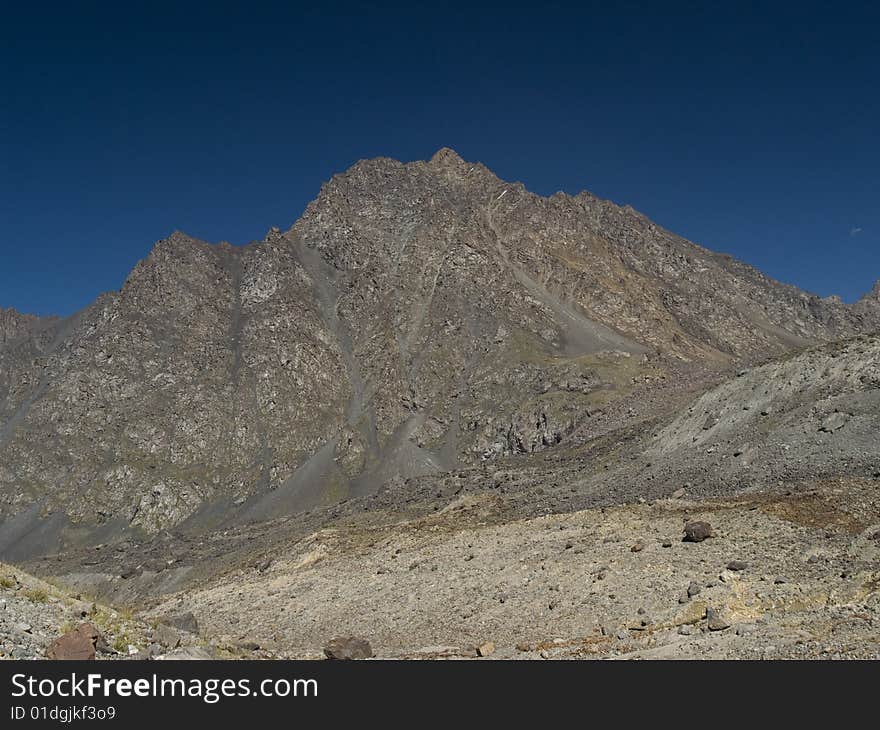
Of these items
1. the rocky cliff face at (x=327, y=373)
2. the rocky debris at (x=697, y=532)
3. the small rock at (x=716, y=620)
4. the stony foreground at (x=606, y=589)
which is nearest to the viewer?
the stony foreground at (x=606, y=589)

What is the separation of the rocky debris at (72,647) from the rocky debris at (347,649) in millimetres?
9124

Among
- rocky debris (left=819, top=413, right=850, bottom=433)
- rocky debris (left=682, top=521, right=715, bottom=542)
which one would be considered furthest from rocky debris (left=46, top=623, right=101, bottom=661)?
rocky debris (left=819, top=413, right=850, bottom=433)

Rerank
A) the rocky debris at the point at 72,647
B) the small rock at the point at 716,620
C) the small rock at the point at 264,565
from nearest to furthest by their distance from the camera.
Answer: the rocky debris at the point at 72,647, the small rock at the point at 716,620, the small rock at the point at 264,565

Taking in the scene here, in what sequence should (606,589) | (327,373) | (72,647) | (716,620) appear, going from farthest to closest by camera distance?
(327,373) → (606,589) → (716,620) → (72,647)

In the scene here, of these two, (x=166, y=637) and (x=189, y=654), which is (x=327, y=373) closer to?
(x=166, y=637)

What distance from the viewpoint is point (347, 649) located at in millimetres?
19828

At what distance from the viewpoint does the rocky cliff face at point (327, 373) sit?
463ft

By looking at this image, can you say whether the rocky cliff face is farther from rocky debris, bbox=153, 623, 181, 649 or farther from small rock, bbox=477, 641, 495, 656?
rocky debris, bbox=153, 623, 181, 649

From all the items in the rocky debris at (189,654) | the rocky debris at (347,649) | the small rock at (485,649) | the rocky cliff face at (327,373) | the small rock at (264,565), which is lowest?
the small rock at (485,649)

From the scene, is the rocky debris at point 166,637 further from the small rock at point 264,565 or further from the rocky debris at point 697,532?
the small rock at point 264,565

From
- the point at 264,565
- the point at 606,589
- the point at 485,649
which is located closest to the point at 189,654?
the point at 485,649

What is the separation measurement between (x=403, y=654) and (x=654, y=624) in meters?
7.87

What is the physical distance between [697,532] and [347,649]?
13.0m

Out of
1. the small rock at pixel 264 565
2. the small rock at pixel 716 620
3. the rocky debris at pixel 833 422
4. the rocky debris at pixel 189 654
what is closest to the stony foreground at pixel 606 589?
the small rock at pixel 716 620
